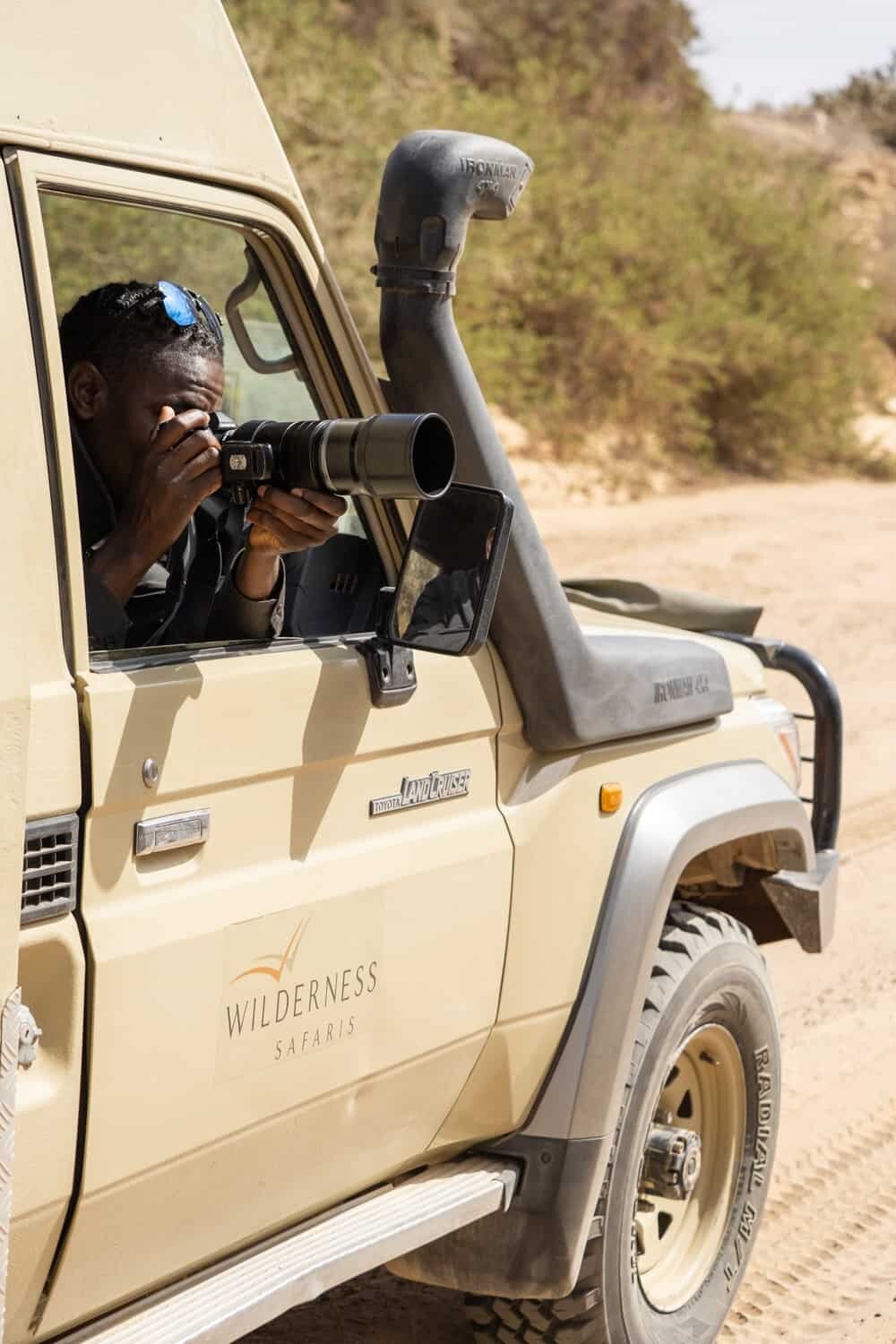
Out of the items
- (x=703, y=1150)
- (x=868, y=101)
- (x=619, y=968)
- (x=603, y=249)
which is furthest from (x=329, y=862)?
(x=868, y=101)

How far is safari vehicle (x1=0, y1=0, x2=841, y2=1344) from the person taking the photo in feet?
6.33

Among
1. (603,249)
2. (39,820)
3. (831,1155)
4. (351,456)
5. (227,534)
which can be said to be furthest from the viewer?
(603,249)

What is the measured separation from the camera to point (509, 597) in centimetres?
264

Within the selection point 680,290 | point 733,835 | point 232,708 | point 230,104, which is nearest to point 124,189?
point 230,104

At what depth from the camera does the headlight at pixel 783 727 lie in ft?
11.6

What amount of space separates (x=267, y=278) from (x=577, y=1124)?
57.7 inches

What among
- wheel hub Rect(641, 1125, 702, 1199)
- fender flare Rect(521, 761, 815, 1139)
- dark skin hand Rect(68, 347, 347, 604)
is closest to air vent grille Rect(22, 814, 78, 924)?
dark skin hand Rect(68, 347, 347, 604)

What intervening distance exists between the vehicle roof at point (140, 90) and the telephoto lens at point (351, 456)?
407mm

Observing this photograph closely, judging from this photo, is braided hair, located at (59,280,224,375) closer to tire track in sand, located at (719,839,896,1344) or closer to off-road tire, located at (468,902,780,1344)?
off-road tire, located at (468,902,780,1344)

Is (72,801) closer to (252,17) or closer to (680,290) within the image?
(252,17)

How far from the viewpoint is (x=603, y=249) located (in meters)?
17.7

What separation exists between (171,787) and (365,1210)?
0.89 metres

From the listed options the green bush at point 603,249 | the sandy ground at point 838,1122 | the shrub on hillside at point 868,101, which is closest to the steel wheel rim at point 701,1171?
the sandy ground at point 838,1122

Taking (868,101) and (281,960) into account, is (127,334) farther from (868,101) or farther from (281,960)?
(868,101)
